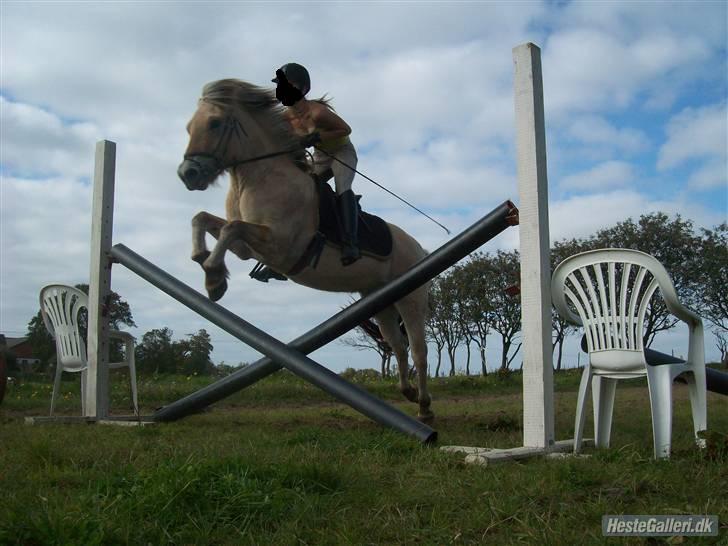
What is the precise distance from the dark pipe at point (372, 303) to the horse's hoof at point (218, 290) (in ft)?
1.95

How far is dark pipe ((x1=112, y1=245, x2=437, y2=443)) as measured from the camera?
387 centimetres

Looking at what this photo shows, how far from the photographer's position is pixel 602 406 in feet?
12.1

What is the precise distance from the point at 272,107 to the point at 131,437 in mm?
2594

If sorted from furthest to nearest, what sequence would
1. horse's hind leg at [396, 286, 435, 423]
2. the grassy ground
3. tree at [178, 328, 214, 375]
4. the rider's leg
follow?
tree at [178, 328, 214, 375]
horse's hind leg at [396, 286, 435, 423]
the rider's leg
the grassy ground

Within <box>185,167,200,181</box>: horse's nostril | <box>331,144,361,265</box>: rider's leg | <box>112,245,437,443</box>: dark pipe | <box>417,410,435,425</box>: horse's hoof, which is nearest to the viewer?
<box>112,245,437,443</box>: dark pipe

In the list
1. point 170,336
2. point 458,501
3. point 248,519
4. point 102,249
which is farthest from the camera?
point 170,336

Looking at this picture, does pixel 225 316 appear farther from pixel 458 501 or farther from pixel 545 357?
pixel 458 501

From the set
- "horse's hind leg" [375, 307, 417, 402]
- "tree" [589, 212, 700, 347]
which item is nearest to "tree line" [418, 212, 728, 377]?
"tree" [589, 212, 700, 347]

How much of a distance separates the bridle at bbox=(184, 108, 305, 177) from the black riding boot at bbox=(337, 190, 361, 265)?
0.50 metres

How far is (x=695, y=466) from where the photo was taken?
2807 mm

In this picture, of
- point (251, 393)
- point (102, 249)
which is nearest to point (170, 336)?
point (251, 393)

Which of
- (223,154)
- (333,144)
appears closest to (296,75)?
(333,144)

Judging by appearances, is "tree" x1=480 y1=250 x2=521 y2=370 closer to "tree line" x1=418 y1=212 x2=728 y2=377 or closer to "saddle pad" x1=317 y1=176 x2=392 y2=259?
"tree line" x1=418 y1=212 x2=728 y2=377

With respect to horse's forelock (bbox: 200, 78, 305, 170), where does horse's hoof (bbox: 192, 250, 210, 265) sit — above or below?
below
